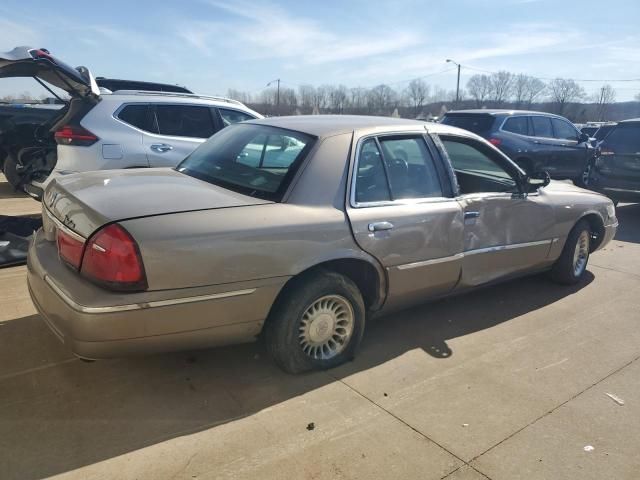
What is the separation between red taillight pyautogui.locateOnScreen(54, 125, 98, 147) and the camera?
218 inches

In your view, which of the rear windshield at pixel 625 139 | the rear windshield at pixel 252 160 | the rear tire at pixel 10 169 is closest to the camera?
the rear windshield at pixel 252 160

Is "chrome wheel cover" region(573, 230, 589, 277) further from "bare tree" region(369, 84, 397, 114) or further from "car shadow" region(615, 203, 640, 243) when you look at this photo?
"bare tree" region(369, 84, 397, 114)

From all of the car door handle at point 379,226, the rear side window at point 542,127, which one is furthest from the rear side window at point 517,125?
the car door handle at point 379,226

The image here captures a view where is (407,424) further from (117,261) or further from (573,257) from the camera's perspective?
(573,257)

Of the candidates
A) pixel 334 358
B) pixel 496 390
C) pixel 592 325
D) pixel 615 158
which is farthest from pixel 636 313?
pixel 615 158

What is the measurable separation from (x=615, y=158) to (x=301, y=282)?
8.13 meters

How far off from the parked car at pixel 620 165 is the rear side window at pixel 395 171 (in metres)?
6.63

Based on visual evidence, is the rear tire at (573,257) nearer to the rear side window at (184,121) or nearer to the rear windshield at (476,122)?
the rear side window at (184,121)

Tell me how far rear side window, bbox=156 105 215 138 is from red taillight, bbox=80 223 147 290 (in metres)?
3.99

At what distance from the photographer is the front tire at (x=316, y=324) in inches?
115

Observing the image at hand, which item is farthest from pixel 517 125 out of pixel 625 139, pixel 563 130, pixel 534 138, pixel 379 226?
pixel 379 226

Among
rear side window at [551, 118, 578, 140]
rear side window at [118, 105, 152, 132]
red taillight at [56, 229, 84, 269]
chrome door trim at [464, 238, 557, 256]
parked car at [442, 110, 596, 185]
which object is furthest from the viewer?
rear side window at [551, 118, 578, 140]

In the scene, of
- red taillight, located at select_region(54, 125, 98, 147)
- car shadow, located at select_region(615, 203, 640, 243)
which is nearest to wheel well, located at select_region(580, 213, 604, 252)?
car shadow, located at select_region(615, 203, 640, 243)

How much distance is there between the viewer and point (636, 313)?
447 centimetres
